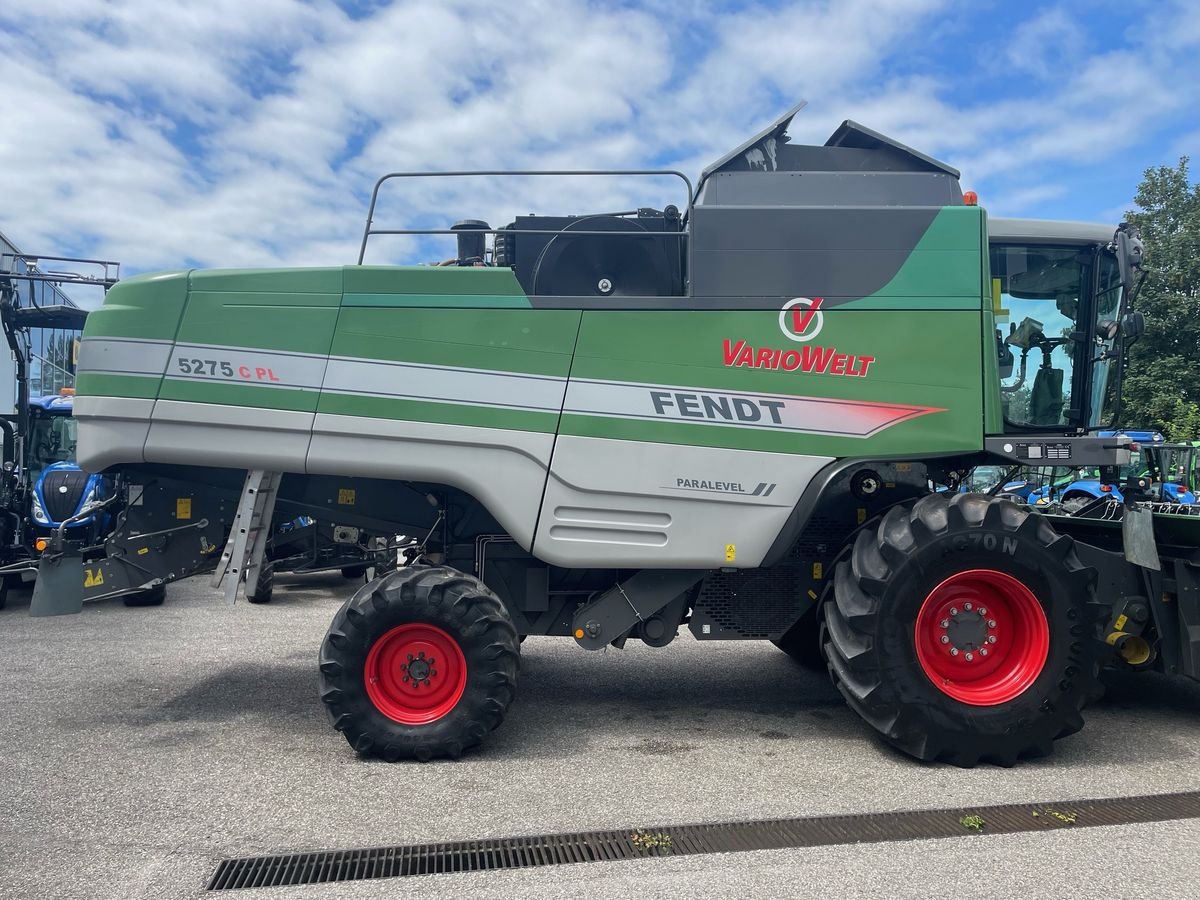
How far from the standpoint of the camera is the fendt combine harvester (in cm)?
463

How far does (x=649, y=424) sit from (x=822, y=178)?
6.04 feet

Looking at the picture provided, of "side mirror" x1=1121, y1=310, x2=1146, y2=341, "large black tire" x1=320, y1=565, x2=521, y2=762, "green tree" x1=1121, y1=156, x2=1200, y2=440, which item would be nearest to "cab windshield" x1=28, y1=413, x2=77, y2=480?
"large black tire" x1=320, y1=565, x2=521, y2=762

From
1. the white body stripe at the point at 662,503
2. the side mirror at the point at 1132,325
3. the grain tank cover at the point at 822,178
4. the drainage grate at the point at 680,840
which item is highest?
the grain tank cover at the point at 822,178

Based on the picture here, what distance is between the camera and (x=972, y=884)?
10.7 feet

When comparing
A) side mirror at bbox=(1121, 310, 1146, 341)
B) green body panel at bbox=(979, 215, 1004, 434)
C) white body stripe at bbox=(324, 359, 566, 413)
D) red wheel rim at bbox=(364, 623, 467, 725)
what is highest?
side mirror at bbox=(1121, 310, 1146, 341)

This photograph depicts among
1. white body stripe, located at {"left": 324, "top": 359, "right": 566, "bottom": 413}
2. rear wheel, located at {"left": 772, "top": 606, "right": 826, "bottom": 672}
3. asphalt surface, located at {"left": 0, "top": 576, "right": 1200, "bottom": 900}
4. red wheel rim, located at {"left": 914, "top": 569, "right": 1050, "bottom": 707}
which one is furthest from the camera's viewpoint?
rear wheel, located at {"left": 772, "top": 606, "right": 826, "bottom": 672}

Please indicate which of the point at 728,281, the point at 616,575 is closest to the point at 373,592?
the point at 616,575

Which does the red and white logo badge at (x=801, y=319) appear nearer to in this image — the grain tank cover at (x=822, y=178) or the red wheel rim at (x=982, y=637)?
the grain tank cover at (x=822, y=178)

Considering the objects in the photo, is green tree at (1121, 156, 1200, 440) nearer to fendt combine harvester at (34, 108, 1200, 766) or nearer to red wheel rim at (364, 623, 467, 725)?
fendt combine harvester at (34, 108, 1200, 766)

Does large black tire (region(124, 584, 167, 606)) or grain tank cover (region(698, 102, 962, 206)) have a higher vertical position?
grain tank cover (region(698, 102, 962, 206))

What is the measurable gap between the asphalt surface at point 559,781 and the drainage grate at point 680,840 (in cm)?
8

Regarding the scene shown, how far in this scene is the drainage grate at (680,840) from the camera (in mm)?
3430

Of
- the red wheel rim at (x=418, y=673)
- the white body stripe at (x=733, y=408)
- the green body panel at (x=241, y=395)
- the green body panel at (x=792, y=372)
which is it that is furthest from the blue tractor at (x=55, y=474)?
the green body panel at (x=792, y=372)

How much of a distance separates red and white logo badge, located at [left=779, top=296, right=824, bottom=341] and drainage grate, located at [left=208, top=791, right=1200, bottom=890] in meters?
2.43
